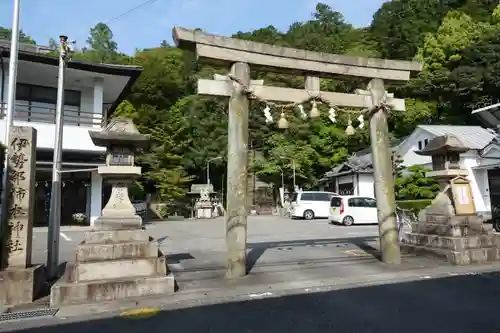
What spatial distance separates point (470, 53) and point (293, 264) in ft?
123

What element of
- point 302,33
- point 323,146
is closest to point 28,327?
point 323,146

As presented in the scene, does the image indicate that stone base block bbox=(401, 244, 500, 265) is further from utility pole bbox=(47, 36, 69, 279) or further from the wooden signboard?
utility pole bbox=(47, 36, 69, 279)

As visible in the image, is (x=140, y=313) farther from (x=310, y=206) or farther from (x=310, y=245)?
(x=310, y=206)

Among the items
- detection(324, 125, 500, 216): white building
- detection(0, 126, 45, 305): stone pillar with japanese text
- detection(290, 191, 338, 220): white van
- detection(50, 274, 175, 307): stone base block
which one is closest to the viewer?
detection(50, 274, 175, 307): stone base block

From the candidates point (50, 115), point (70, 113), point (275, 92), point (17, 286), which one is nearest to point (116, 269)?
point (17, 286)

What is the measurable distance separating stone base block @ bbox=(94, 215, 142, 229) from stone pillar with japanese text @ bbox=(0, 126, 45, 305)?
3.95ft

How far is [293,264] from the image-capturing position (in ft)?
29.3

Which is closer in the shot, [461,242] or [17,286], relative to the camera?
[17,286]

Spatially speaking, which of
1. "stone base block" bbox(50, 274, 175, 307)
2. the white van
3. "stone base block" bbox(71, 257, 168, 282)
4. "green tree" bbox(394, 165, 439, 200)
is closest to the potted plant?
the white van

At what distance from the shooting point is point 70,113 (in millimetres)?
20656

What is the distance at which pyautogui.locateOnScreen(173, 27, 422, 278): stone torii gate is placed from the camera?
7535mm

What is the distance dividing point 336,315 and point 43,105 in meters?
20.6

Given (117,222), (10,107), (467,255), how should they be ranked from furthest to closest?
(467,255), (10,107), (117,222)

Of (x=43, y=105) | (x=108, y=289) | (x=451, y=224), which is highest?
(x=43, y=105)
